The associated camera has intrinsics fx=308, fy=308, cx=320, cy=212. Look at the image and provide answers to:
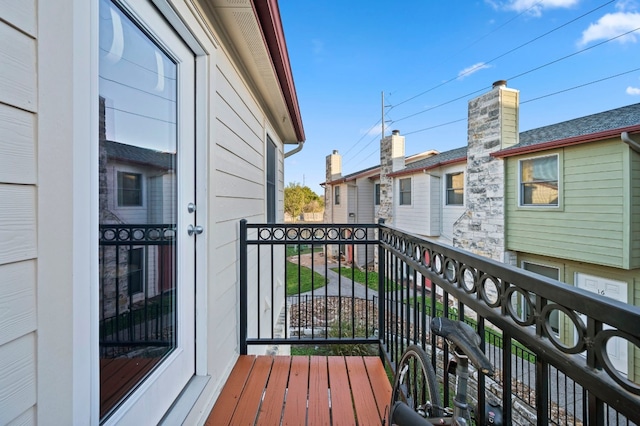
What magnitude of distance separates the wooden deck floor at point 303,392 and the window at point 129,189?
1.18 metres

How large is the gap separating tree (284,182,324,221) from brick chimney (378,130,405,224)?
9.85 metres

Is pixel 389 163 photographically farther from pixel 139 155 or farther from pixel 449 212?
pixel 139 155

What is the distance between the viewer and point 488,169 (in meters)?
7.36

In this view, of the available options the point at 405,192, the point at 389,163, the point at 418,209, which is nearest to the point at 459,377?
the point at 418,209

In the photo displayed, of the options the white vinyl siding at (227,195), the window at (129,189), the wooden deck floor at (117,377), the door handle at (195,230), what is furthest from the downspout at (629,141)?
the wooden deck floor at (117,377)

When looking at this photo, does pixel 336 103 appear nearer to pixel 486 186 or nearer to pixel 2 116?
pixel 486 186

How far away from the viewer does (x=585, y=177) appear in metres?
5.67

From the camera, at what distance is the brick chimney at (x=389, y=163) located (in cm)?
1131

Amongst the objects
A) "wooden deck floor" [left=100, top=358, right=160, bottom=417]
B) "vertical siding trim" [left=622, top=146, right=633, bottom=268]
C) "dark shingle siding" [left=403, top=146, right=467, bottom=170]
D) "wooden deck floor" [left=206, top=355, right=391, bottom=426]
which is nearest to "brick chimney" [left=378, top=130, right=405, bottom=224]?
"dark shingle siding" [left=403, top=146, right=467, bottom=170]

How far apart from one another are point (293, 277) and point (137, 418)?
9461 millimetres

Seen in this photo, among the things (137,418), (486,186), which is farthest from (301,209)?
(137,418)

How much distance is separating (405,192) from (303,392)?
9.93m

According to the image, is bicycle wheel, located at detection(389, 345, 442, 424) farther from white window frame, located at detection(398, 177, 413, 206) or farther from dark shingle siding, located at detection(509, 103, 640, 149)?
white window frame, located at detection(398, 177, 413, 206)

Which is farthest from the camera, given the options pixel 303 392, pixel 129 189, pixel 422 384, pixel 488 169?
pixel 488 169
